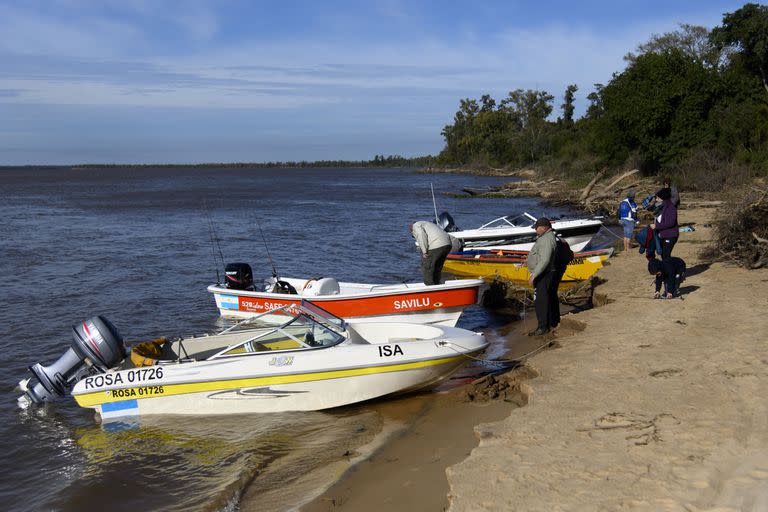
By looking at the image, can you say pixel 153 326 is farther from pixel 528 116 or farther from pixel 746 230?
pixel 528 116

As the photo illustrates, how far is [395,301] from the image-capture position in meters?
12.6

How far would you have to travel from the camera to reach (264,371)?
8.75 meters

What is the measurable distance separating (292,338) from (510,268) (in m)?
8.70

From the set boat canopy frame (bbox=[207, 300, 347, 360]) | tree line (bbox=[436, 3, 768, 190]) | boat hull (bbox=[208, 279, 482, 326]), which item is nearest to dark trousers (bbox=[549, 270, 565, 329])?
boat hull (bbox=[208, 279, 482, 326])

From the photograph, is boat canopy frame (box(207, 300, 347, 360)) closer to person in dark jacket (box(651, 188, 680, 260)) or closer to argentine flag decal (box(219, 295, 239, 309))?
argentine flag decal (box(219, 295, 239, 309))

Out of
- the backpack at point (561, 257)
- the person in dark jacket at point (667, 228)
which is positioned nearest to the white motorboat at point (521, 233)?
the person in dark jacket at point (667, 228)

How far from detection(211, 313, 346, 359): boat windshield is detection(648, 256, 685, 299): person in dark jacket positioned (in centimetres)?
580

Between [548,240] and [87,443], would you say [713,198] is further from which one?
[87,443]

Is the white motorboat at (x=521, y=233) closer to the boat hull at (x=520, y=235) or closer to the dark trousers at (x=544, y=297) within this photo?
the boat hull at (x=520, y=235)

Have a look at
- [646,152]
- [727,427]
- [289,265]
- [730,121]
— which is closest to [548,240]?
[727,427]

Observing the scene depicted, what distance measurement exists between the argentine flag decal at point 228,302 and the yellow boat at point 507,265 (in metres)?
5.82

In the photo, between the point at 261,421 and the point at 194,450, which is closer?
the point at 194,450

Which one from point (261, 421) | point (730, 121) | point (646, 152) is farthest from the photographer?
point (646, 152)

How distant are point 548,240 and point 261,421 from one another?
4923mm
